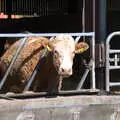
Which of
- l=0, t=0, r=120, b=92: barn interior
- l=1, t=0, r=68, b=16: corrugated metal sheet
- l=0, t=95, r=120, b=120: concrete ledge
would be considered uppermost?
l=1, t=0, r=68, b=16: corrugated metal sheet

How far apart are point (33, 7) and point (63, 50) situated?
10670mm

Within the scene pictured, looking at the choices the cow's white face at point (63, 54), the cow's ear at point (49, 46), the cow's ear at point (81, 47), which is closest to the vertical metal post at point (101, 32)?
the cow's ear at point (81, 47)

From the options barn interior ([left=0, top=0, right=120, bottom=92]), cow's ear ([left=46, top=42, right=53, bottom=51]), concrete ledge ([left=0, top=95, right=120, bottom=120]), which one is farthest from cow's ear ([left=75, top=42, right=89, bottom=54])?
concrete ledge ([left=0, top=95, right=120, bottom=120])

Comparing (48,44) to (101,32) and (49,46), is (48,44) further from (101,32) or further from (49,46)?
(101,32)

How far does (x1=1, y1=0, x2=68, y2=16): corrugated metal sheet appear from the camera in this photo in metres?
16.7

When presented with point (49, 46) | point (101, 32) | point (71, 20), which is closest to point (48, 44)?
point (49, 46)

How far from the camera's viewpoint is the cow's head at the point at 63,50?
7.38 metres

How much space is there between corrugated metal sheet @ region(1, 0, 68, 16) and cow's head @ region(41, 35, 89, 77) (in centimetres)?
725

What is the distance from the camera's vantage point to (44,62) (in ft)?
27.3

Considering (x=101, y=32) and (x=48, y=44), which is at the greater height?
(x=101, y=32)

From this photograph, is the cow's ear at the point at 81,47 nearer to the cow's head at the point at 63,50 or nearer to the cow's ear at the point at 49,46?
the cow's head at the point at 63,50

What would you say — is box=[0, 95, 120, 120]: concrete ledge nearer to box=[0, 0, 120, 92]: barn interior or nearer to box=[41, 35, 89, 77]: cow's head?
box=[41, 35, 89, 77]: cow's head

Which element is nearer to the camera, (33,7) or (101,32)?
(101,32)

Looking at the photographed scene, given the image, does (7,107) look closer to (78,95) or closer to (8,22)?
(78,95)
